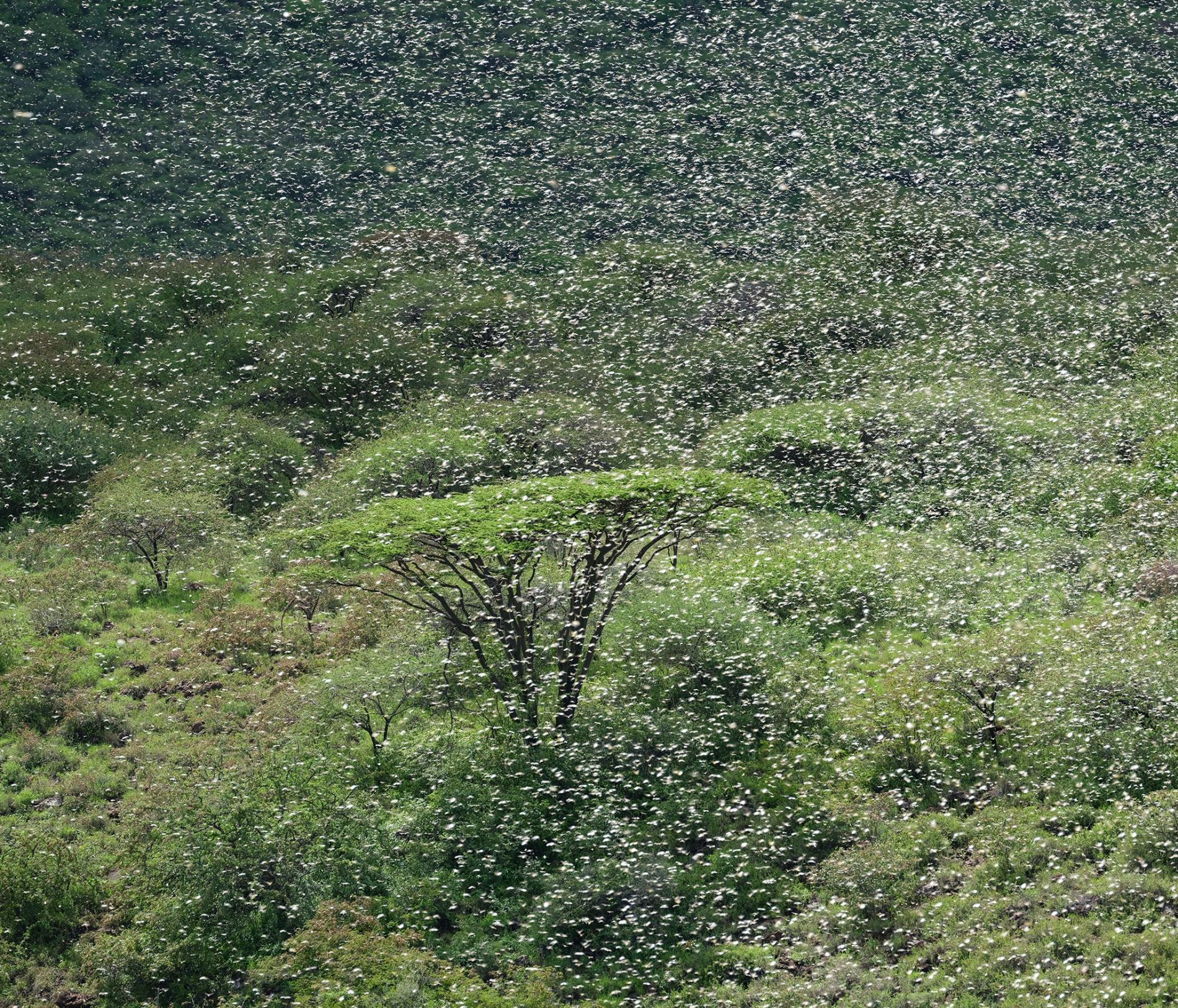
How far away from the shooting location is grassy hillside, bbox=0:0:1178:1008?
1577 centimetres

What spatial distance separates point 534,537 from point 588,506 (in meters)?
0.92

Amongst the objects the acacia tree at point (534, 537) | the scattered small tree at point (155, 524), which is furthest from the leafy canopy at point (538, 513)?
the scattered small tree at point (155, 524)

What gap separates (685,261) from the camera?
122 ft

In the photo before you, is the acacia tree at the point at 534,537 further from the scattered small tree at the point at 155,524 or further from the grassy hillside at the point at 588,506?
the scattered small tree at the point at 155,524

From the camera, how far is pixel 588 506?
59.4ft

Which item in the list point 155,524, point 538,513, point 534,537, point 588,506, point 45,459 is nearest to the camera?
point 538,513

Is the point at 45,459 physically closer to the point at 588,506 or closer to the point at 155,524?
the point at 155,524

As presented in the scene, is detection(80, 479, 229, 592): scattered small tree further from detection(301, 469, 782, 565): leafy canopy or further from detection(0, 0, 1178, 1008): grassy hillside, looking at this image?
detection(301, 469, 782, 565): leafy canopy

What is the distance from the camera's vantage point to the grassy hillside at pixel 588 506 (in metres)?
15.8

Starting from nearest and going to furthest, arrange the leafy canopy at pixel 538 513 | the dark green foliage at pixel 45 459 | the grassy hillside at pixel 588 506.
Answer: the grassy hillside at pixel 588 506 < the leafy canopy at pixel 538 513 < the dark green foliage at pixel 45 459

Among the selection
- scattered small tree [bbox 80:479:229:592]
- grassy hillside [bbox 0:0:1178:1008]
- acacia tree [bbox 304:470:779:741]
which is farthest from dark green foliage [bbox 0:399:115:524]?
acacia tree [bbox 304:470:779:741]

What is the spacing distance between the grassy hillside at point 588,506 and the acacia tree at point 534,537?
4.2 inches

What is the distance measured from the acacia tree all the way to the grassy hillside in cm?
11

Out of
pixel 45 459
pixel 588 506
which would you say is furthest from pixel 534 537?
pixel 45 459
